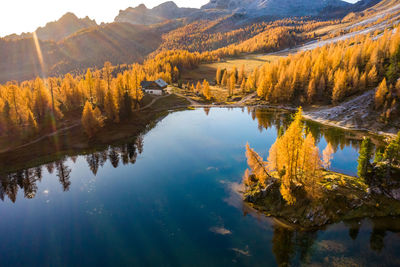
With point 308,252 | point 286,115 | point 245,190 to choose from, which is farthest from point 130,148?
point 286,115

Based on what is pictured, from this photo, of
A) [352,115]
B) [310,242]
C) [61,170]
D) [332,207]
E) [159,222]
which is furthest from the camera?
[352,115]

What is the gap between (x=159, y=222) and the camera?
116 feet

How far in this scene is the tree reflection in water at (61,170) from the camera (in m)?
45.3

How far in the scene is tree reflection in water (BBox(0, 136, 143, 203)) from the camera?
45.3m

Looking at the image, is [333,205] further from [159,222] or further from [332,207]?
[159,222]

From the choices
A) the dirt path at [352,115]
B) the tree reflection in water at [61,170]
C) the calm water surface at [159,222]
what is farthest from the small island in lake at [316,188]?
the dirt path at [352,115]

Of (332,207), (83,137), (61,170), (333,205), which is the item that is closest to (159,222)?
(332,207)

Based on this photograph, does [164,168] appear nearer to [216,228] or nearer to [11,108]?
[216,228]

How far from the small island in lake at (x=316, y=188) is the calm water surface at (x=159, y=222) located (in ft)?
6.73

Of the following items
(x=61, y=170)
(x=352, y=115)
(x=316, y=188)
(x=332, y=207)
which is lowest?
(x=332, y=207)

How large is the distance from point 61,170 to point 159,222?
110 ft

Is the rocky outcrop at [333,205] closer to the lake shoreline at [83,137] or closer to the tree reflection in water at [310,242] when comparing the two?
the tree reflection in water at [310,242]

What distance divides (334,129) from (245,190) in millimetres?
52058

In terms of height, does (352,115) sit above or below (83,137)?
below
